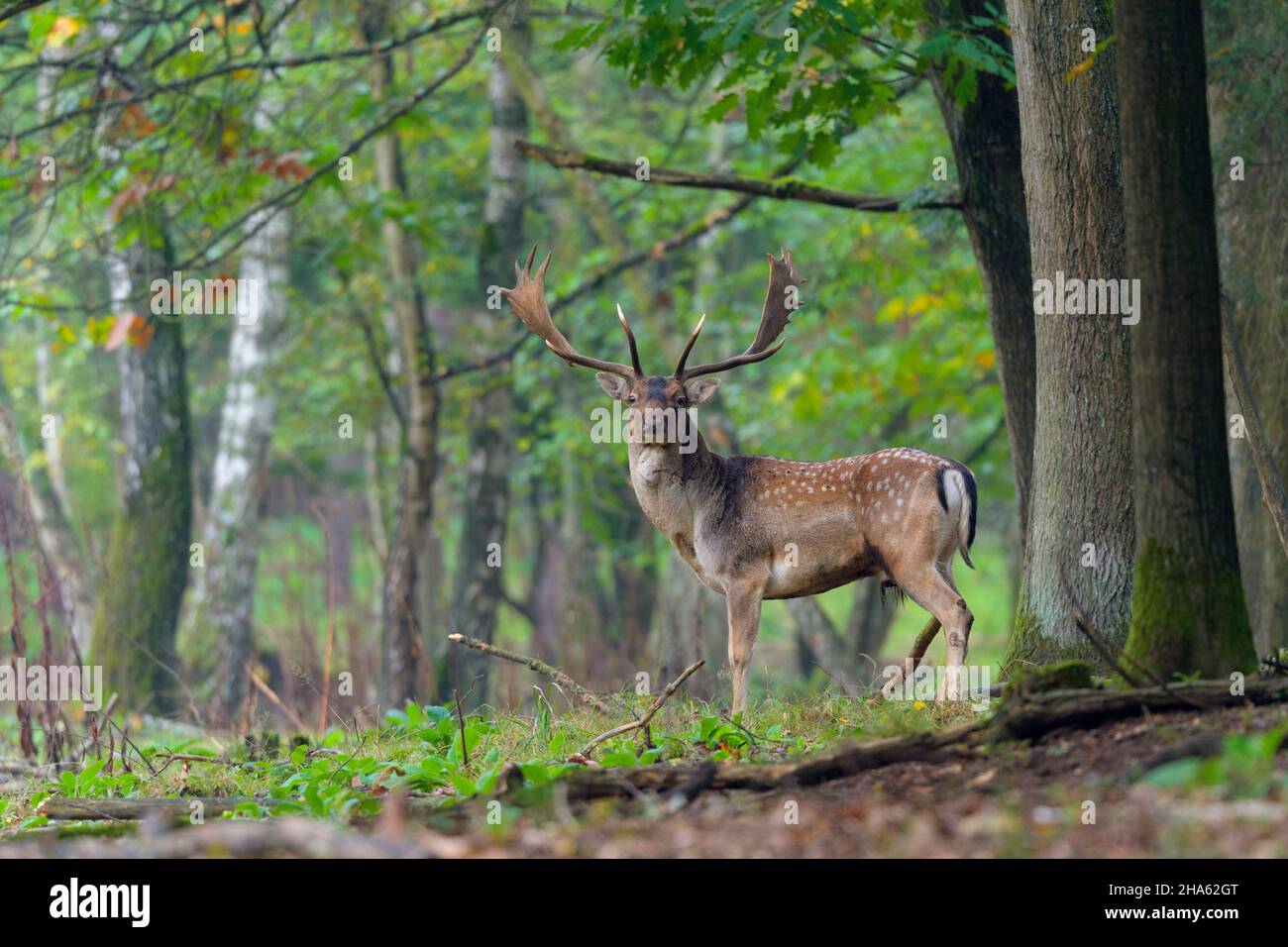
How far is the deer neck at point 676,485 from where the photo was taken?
857 cm

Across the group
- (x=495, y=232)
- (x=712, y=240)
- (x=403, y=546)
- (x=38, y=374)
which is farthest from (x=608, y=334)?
(x=38, y=374)

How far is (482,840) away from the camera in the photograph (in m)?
4.33

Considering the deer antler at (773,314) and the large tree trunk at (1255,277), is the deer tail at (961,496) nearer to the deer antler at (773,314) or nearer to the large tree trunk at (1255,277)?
the deer antler at (773,314)

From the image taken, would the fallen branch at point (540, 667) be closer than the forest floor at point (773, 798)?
No

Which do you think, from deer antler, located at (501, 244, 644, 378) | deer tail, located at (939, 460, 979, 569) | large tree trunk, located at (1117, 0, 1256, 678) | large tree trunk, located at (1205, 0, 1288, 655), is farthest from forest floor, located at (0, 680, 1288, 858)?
large tree trunk, located at (1205, 0, 1288, 655)

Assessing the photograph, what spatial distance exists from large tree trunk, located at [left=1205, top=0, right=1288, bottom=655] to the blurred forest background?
0.03 m

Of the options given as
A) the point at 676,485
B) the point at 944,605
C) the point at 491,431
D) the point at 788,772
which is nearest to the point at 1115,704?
→ the point at 788,772

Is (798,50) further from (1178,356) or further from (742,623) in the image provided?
(1178,356)

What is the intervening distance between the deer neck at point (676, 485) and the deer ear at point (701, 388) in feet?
0.90

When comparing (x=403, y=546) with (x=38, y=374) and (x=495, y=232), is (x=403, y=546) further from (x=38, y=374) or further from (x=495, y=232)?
(x=38, y=374)

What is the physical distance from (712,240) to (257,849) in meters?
15.9

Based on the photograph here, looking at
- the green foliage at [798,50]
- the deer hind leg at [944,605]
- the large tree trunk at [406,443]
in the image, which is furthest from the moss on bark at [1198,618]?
the large tree trunk at [406,443]

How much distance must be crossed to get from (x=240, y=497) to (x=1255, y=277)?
11.1 metres
